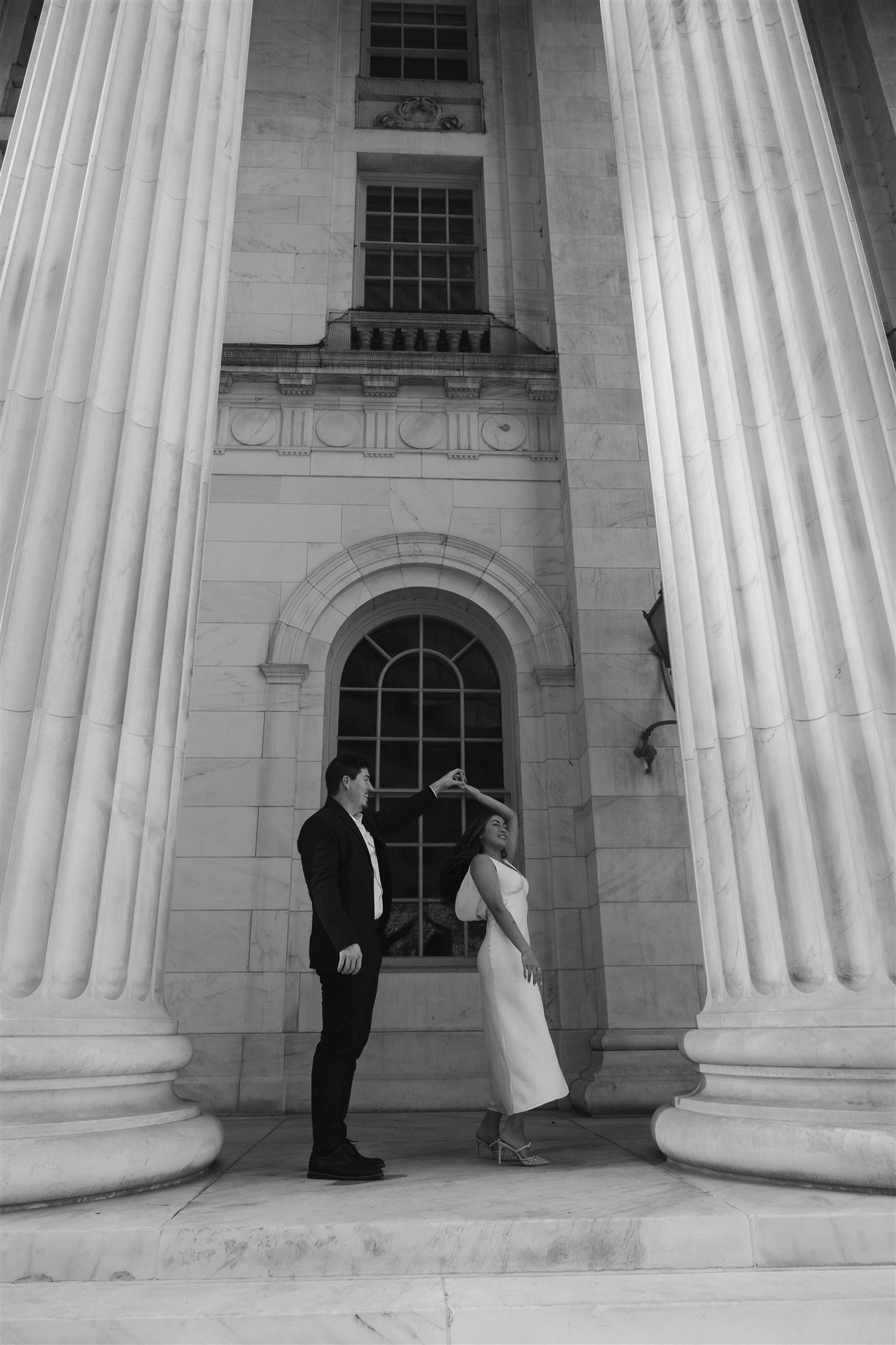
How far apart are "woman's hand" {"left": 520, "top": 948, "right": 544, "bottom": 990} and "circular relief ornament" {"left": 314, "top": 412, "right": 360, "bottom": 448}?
274 inches

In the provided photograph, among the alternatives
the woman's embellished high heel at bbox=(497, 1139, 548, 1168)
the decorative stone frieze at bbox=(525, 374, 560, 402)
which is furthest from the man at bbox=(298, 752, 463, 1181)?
the decorative stone frieze at bbox=(525, 374, 560, 402)

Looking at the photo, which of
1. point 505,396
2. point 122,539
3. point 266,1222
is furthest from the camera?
point 505,396

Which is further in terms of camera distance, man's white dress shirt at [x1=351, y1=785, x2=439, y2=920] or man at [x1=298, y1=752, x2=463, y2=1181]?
man's white dress shirt at [x1=351, y1=785, x2=439, y2=920]

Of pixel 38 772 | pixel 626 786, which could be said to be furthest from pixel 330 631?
pixel 38 772

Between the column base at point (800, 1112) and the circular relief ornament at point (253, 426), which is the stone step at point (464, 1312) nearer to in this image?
the column base at point (800, 1112)

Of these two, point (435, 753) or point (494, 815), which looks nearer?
point (494, 815)

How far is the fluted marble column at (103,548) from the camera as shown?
3875 mm

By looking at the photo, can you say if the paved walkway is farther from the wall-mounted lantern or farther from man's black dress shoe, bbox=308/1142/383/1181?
the wall-mounted lantern

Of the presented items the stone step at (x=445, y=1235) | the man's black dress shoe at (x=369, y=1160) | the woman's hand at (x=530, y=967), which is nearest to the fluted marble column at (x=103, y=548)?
the stone step at (x=445, y=1235)

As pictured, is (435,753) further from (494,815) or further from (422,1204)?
(422,1204)

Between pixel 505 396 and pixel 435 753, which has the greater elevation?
pixel 505 396

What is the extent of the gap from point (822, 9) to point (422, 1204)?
16500 mm

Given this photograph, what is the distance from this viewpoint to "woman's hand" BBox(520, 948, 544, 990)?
5000 millimetres

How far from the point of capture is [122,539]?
462 cm
